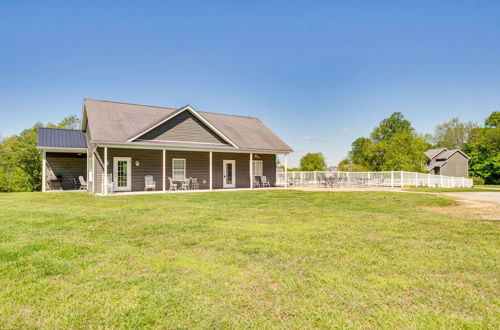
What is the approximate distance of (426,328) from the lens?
7.81 ft

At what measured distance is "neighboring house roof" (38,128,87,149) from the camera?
17.6 m

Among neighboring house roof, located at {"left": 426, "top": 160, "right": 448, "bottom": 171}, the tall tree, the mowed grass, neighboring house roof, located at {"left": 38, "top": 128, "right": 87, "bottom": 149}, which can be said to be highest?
the tall tree

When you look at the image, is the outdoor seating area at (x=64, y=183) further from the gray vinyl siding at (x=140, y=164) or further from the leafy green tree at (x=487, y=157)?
the leafy green tree at (x=487, y=157)

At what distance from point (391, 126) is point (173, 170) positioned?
5900 cm

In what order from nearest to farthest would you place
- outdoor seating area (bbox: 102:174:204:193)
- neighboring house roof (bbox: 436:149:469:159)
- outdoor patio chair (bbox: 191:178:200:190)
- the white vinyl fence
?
outdoor seating area (bbox: 102:174:204:193)
outdoor patio chair (bbox: 191:178:200:190)
the white vinyl fence
neighboring house roof (bbox: 436:149:469:159)

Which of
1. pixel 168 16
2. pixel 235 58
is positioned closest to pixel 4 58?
pixel 168 16

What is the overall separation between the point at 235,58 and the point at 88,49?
942cm

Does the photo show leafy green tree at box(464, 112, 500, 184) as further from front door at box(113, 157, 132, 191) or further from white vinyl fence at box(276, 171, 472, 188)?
front door at box(113, 157, 132, 191)

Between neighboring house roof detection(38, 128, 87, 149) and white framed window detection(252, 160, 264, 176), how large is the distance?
35.5ft

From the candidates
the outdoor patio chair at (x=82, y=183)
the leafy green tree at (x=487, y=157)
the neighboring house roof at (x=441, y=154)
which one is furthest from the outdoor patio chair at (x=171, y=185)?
the leafy green tree at (x=487, y=157)

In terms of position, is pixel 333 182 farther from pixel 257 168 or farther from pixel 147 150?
pixel 147 150

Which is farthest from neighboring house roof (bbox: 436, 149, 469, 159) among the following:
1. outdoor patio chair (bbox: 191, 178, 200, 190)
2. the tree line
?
outdoor patio chair (bbox: 191, 178, 200, 190)

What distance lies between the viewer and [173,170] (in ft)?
61.0

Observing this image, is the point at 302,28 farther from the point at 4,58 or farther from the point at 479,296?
the point at 4,58
